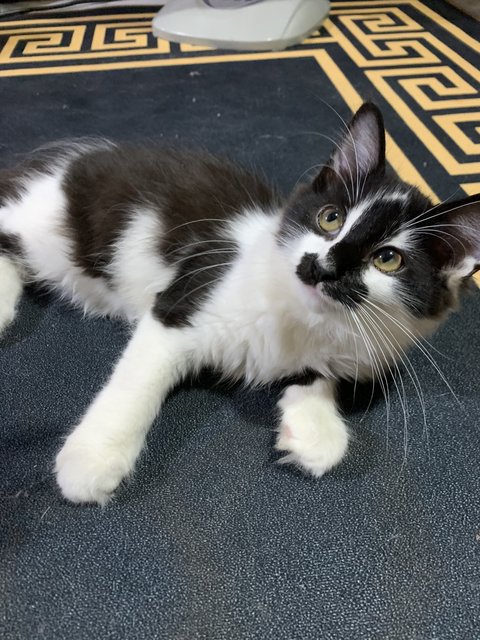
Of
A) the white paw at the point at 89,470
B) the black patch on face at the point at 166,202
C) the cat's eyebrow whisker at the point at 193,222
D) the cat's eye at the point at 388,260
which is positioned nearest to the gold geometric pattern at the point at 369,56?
the black patch on face at the point at 166,202

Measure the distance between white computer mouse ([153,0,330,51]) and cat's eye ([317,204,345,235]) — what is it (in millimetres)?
2107

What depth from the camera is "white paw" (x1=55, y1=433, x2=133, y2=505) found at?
96 cm

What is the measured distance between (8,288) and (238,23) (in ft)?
6.82

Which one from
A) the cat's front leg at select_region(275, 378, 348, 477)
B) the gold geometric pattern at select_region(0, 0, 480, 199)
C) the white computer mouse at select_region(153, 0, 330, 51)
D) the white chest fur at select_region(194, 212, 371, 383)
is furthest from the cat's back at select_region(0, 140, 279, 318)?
the white computer mouse at select_region(153, 0, 330, 51)

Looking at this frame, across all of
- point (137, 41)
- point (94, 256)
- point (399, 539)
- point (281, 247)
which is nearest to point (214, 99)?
point (137, 41)

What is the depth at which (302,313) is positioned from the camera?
1003mm

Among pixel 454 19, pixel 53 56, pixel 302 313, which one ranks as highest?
pixel 454 19

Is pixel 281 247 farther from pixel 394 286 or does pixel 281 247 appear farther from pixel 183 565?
pixel 183 565

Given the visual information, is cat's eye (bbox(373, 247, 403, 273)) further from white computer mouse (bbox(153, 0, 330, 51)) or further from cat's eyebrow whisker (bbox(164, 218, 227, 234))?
white computer mouse (bbox(153, 0, 330, 51))

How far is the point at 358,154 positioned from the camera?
1.05m

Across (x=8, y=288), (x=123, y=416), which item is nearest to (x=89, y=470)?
(x=123, y=416)

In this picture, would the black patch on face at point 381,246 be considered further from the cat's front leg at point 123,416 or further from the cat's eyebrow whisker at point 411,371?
the cat's front leg at point 123,416

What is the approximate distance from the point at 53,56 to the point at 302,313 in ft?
7.67

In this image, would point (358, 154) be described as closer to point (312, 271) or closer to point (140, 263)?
point (312, 271)
